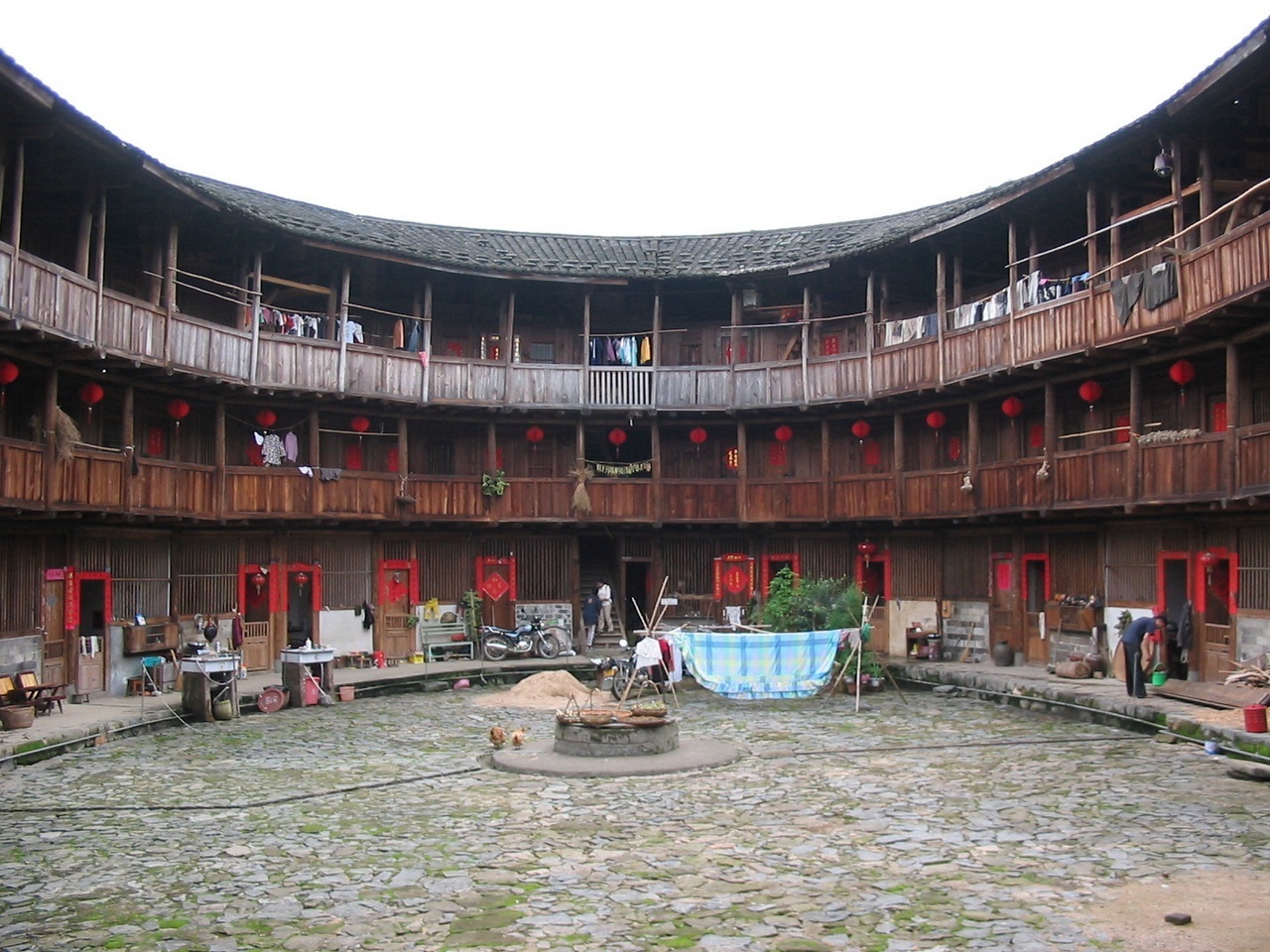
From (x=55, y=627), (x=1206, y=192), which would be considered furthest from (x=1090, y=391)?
(x=55, y=627)

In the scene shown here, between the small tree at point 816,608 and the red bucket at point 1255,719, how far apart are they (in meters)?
10.6

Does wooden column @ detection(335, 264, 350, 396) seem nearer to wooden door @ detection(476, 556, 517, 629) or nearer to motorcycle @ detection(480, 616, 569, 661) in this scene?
wooden door @ detection(476, 556, 517, 629)

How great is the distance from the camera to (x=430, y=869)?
1130cm

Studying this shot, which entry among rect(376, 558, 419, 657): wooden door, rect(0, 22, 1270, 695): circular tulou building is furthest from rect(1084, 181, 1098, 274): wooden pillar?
rect(376, 558, 419, 657): wooden door

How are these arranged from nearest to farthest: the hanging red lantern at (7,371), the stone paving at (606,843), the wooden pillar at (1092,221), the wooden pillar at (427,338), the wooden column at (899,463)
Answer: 1. the stone paving at (606,843)
2. the hanging red lantern at (7,371)
3. the wooden pillar at (1092,221)
4. the wooden column at (899,463)
5. the wooden pillar at (427,338)

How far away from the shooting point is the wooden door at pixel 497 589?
33.5m

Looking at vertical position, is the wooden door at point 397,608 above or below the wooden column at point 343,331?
below

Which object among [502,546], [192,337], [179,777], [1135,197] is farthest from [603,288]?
[179,777]

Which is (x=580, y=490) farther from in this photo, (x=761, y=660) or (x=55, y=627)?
(x=55, y=627)

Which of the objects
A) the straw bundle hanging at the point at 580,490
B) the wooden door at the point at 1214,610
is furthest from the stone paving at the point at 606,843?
the straw bundle hanging at the point at 580,490

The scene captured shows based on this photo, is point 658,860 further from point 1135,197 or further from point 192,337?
point 1135,197

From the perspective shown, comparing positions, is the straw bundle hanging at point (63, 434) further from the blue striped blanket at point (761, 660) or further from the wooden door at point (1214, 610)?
the wooden door at point (1214, 610)

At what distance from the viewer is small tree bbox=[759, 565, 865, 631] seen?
26609 millimetres

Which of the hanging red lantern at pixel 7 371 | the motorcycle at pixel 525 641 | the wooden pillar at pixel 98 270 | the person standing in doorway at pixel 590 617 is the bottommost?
the motorcycle at pixel 525 641
